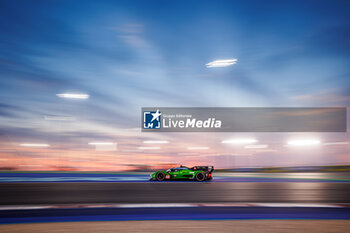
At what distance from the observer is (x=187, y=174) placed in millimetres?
13086

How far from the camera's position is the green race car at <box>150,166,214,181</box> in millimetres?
12867

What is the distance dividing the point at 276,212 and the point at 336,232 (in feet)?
5.23

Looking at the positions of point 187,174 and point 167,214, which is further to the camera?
point 187,174

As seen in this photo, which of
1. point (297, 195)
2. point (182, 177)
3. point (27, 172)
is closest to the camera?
point (297, 195)

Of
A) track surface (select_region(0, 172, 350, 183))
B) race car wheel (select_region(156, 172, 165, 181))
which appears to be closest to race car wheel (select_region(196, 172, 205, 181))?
track surface (select_region(0, 172, 350, 183))

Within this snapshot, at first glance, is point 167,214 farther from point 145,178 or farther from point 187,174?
point 145,178

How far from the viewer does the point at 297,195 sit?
26.4ft

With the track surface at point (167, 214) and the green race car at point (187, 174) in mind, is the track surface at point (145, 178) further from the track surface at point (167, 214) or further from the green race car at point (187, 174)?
the track surface at point (167, 214)

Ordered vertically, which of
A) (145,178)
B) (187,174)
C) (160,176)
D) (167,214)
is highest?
(167,214)

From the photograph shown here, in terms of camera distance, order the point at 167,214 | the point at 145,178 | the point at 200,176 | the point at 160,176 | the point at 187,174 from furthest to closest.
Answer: the point at 145,178 → the point at 160,176 → the point at 187,174 → the point at 200,176 → the point at 167,214

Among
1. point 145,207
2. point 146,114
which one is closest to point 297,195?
point 145,207

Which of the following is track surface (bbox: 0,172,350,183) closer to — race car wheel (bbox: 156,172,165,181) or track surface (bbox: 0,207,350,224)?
race car wheel (bbox: 156,172,165,181)

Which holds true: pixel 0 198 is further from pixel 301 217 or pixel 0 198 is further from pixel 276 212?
pixel 301 217

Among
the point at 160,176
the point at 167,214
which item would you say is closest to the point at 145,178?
the point at 160,176
